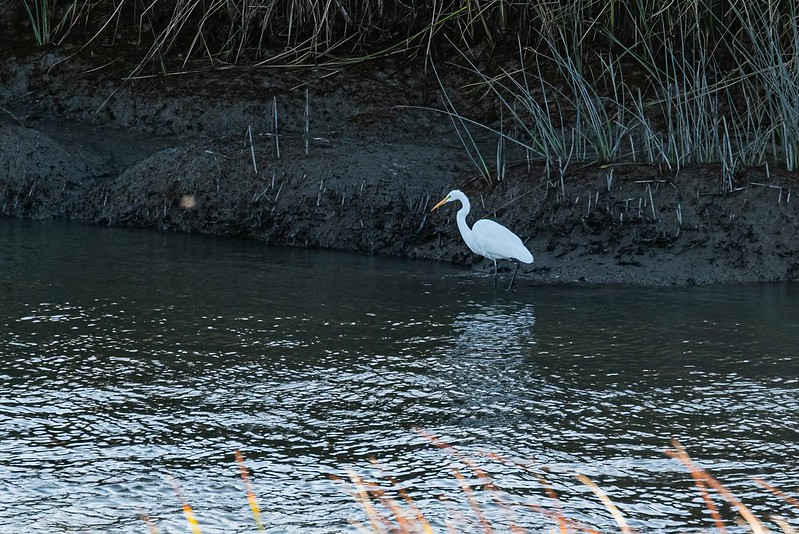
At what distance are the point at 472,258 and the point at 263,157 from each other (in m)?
2.07

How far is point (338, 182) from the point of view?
9.58 metres

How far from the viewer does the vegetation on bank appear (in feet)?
33.5

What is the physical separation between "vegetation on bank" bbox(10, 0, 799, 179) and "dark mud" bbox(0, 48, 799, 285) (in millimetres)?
357

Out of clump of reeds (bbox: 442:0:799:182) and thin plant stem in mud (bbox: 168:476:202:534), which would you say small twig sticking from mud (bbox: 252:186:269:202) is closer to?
clump of reeds (bbox: 442:0:799:182)

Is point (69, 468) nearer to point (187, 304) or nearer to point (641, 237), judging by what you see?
point (187, 304)

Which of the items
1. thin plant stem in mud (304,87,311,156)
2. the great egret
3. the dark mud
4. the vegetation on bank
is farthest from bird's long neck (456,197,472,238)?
thin plant stem in mud (304,87,311,156)

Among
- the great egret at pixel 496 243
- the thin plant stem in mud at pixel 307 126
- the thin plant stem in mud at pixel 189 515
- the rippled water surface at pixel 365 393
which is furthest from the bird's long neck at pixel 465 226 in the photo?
the thin plant stem in mud at pixel 189 515

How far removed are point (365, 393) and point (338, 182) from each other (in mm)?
4374

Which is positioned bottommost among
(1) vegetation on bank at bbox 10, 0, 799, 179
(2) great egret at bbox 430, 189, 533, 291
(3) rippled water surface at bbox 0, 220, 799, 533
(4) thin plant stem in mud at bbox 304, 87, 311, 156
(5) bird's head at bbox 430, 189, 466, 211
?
(3) rippled water surface at bbox 0, 220, 799, 533

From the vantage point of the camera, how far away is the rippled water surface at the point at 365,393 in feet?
13.4

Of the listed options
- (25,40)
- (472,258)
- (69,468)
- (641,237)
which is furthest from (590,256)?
(25,40)

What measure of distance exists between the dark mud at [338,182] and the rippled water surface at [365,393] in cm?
57

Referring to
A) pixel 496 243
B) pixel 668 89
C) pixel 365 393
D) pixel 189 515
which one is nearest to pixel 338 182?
pixel 496 243

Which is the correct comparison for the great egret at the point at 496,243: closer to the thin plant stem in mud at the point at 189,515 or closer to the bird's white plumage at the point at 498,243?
the bird's white plumage at the point at 498,243
